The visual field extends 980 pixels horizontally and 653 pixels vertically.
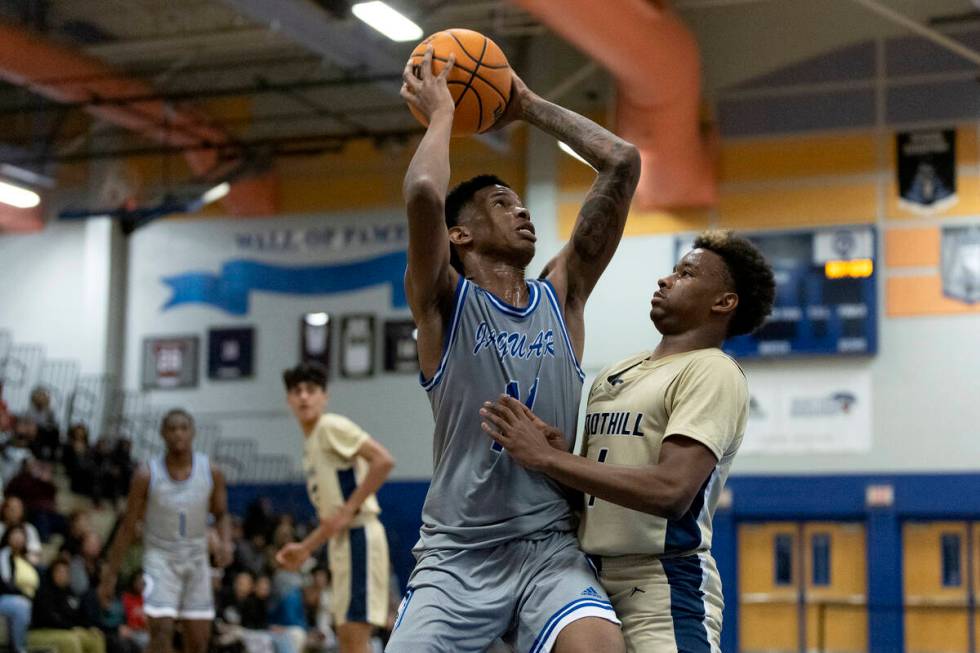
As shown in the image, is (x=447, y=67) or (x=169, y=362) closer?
(x=447, y=67)

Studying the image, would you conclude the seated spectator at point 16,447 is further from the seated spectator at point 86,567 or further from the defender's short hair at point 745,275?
the defender's short hair at point 745,275

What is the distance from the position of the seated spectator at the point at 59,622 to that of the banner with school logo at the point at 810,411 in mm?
8710

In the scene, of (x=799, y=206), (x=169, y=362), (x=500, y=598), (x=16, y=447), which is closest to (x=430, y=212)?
(x=500, y=598)

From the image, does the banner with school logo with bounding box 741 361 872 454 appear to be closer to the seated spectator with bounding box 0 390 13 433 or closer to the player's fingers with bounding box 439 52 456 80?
the seated spectator with bounding box 0 390 13 433

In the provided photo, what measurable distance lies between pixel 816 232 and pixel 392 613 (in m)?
7.08

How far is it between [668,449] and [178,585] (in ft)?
19.0

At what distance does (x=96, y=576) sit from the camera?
13.2 m

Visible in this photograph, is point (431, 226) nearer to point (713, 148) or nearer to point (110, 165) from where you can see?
point (713, 148)

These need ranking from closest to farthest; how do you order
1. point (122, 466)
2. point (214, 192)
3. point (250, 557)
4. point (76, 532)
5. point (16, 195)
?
point (76, 532) < point (250, 557) < point (122, 466) < point (16, 195) < point (214, 192)

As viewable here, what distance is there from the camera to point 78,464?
1753 cm

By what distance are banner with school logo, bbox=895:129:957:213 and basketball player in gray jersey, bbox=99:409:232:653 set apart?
1131 cm

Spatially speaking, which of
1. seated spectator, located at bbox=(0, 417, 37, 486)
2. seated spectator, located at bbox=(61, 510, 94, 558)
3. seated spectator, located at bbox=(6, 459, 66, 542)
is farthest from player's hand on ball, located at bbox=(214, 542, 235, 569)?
seated spectator, located at bbox=(0, 417, 37, 486)

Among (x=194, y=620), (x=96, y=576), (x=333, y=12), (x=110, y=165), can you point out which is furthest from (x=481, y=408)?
(x=110, y=165)

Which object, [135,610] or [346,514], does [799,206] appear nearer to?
[135,610]
